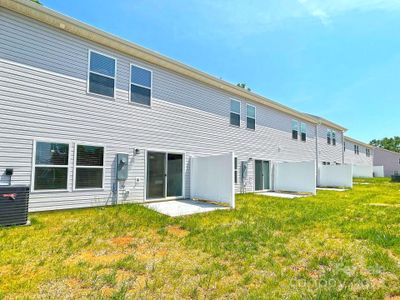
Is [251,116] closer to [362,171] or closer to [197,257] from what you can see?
[197,257]

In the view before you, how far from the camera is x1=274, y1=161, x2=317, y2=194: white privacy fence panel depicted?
1357 centimetres

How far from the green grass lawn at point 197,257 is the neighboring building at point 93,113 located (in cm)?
154

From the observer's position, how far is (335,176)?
1902cm

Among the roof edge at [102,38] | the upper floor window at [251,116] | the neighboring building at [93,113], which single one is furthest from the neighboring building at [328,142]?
the neighboring building at [93,113]

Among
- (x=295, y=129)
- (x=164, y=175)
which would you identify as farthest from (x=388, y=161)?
(x=164, y=175)

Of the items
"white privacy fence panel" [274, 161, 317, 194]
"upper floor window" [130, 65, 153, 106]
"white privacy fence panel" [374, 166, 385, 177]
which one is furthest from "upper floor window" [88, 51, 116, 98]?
"white privacy fence panel" [374, 166, 385, 177]

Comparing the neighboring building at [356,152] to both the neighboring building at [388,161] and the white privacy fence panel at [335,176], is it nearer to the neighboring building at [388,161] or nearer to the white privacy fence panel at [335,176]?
the neighboring building at [388,161]

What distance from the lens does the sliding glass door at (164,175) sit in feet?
30.8

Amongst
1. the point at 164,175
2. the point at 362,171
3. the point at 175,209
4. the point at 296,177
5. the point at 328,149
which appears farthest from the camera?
the point at 362,171

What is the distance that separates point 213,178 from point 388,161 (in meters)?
45.6

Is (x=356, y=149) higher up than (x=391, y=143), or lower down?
lower down

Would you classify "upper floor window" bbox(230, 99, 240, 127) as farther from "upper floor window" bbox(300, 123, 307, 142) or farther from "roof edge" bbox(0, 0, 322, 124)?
"upper floor window" bbox(300, 123, 307, 142)

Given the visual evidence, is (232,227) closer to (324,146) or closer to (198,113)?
(198,113)

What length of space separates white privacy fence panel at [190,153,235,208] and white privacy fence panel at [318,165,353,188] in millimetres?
13342
